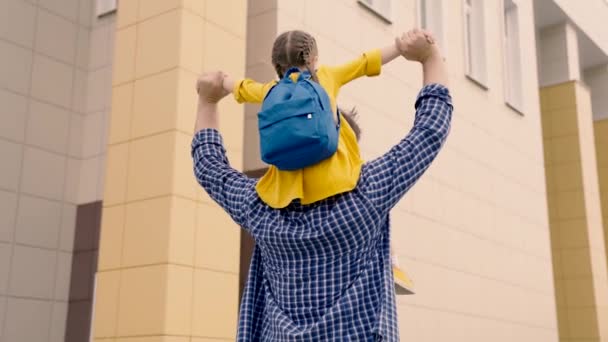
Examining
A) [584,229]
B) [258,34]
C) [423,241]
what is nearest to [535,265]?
[584,229]

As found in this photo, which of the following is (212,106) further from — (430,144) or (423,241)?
(423,241)

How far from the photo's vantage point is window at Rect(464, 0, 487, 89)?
879 centimetres

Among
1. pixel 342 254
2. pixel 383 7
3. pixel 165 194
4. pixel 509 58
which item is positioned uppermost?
pixel 509 58

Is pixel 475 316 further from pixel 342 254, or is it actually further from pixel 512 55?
pixel 342 254

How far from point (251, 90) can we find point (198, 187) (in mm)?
3301

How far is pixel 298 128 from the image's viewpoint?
3.99ft

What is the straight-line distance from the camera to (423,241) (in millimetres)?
6984

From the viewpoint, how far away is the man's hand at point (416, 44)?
132 cm

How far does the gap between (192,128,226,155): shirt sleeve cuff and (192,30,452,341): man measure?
7.5 inches

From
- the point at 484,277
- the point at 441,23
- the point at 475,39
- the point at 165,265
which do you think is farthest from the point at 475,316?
the point at 165,265

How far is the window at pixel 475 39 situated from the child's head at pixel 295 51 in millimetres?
7585

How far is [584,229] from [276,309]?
1076cm

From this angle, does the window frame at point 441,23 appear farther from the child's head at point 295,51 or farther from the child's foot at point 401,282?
the child's head at point 295,51

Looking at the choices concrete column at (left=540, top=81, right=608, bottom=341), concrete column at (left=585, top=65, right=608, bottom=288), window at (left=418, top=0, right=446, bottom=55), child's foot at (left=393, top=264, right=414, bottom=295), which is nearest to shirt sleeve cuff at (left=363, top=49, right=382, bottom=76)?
child's foot at (left=393, top=264, right=414, bottom=295)
